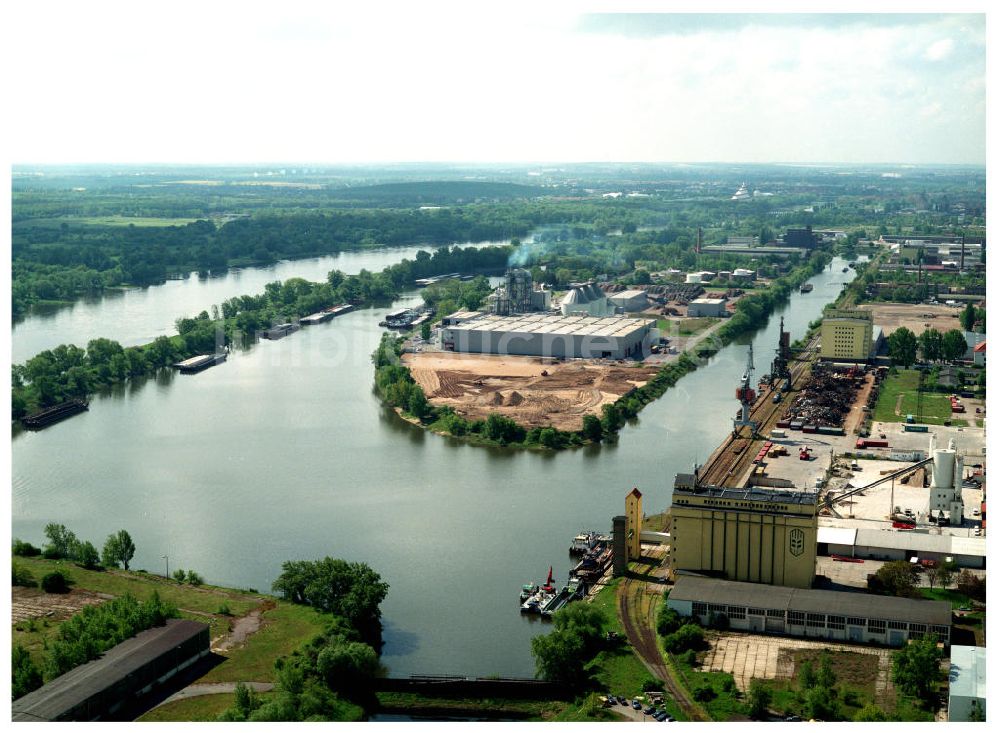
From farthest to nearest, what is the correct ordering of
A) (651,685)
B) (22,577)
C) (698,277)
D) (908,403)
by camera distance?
(698,277), (908,403), (22,577), (651,685)

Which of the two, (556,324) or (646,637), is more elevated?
(556,324)

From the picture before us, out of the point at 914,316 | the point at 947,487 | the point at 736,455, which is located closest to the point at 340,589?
the point at 947,487

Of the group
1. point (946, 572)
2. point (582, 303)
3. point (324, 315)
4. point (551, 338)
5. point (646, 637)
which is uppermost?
point (582, 303)

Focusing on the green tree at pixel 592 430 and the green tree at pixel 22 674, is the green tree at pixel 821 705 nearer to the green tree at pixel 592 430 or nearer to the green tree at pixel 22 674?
the green tree at pixel 22 674

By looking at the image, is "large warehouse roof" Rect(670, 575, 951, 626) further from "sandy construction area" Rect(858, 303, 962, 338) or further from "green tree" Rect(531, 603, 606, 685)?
"sandy construction area" Rect(858, 303, 962, 338)

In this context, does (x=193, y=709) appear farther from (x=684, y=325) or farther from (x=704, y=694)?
(x=684, y=325)

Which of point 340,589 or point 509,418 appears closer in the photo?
point 340,589

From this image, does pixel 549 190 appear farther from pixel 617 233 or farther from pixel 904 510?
pixel 904 510

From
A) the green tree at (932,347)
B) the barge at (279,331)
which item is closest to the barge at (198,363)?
the barge at (279,331)
